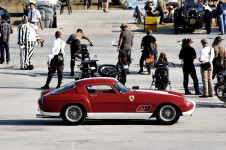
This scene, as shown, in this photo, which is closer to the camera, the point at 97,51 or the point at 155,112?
the point at 155,112

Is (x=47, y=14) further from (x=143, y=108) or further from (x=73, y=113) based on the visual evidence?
(x=143, y=108)

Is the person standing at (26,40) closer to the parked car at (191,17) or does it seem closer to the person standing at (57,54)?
the person standing at (57,54)

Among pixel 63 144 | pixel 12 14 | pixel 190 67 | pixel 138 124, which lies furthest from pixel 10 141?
pixel 12 14

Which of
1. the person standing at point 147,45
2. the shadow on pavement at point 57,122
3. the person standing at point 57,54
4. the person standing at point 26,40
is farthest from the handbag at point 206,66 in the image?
the person standing at point 26,40

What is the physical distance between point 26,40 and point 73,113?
10.6 m

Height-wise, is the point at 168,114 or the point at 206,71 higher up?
the point at 206,71

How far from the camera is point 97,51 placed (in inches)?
1160

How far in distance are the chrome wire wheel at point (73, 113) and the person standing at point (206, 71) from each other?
225 inches

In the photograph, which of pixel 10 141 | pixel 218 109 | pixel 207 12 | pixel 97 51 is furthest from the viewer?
pixel 207 12

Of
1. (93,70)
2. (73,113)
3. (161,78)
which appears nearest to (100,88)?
(73,113)

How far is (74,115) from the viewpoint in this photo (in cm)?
1383

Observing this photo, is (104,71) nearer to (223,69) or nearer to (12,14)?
(223,69)

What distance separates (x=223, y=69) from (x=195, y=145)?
8.24 metres

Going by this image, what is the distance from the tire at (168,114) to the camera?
13758mm
